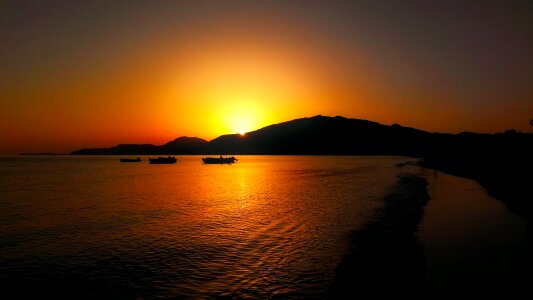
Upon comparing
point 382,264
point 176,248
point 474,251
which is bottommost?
point 176,248

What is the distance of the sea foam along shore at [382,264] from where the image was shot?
12969 mm

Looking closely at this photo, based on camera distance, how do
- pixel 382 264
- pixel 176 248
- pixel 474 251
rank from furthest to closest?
pixel 176 248 < pixel 474 251 < pixel 382 264

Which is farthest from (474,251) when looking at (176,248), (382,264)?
(176,248)

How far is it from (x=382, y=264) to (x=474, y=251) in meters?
5.39

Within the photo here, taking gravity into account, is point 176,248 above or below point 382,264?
below

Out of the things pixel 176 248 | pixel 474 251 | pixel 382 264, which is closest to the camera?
pixel 382 264

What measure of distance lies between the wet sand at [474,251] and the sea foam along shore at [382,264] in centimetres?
54

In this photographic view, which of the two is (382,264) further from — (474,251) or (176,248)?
(176,248)

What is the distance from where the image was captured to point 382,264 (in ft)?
53.1

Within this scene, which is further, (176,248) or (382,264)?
(176,248)

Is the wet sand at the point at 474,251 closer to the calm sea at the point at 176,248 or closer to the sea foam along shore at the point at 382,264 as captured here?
the sea foam along shore at the point at 382,264

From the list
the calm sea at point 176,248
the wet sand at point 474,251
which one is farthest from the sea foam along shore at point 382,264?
the calm sea at point 176,248

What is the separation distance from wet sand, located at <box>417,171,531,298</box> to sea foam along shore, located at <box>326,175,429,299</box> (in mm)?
536

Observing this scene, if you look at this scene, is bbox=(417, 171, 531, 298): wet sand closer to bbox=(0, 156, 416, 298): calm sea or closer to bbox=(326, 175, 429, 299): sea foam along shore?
bbox=(326, 175, 429, 299): sea foam along shore
